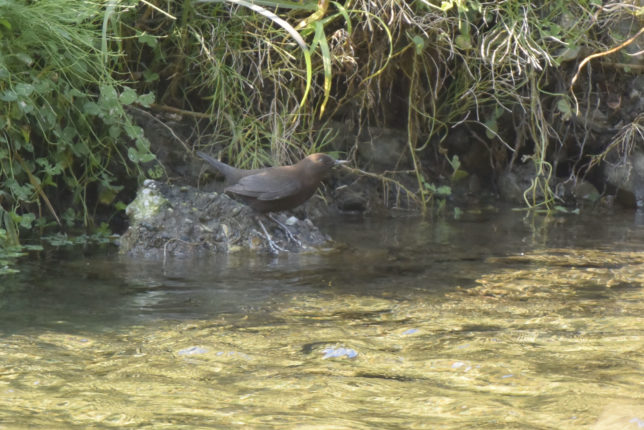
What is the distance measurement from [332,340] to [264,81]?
3.05m

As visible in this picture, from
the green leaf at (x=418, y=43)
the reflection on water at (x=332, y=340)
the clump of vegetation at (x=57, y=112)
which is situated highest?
the green leaf at (x=418, y=43)

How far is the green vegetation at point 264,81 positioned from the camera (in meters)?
4.46

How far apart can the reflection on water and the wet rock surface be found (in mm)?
195

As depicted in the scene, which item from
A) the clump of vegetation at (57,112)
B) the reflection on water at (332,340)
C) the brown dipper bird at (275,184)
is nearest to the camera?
the reflection on water at (332,340)

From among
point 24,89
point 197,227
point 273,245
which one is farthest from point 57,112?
point 273,245

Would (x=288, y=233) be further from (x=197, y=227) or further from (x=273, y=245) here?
(x=197, y=227)

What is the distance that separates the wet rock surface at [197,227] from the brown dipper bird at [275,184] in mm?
66

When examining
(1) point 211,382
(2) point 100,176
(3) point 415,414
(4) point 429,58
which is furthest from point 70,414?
(4) point 429,58

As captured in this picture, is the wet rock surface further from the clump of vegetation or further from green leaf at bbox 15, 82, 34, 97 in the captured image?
green leaf at bbox 15, 82, 34, 97

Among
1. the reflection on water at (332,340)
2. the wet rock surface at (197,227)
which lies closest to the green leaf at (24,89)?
the reflection on water at (332,340)

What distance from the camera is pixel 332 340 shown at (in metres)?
2.86

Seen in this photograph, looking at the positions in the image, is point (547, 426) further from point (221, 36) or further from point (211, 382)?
point (221, 36)

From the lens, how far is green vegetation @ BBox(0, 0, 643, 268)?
4465 mm

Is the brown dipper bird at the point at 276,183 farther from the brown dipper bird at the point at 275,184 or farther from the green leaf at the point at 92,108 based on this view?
the green leaf at the point at 92,108
